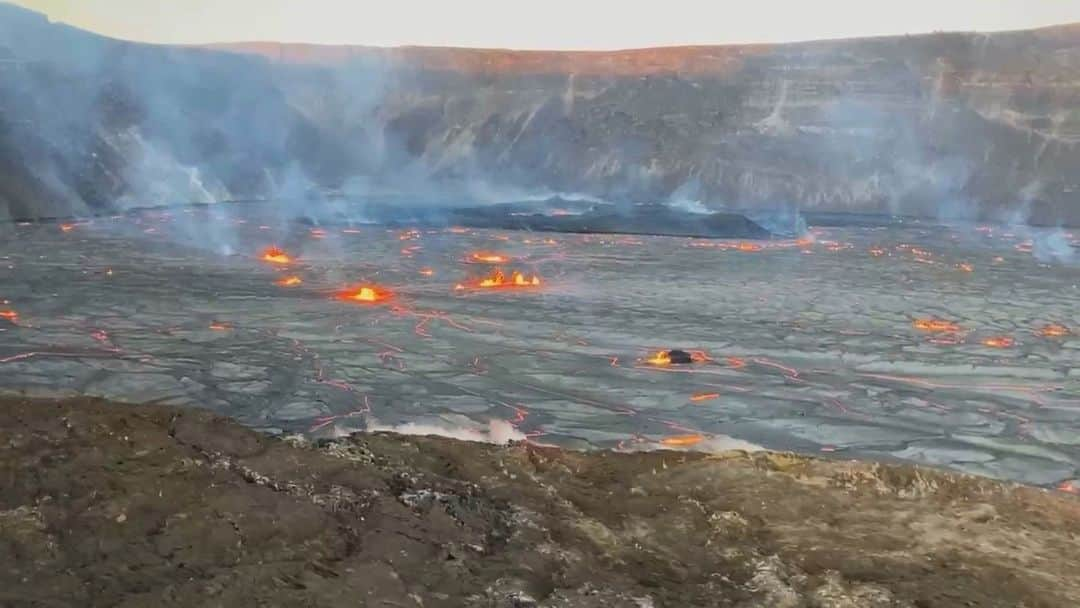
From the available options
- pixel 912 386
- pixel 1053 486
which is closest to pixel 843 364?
pixel 912 386

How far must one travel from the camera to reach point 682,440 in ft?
19.0

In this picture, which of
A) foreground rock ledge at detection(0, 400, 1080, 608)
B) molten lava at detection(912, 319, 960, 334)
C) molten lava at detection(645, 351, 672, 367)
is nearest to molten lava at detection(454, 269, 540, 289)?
molten lava at detection(645, 351, 672, 367)

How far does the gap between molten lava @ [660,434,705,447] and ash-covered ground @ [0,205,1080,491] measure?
20 mm

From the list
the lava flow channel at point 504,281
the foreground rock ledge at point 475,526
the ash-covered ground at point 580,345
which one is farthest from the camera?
the lava flow channel at point 504,281

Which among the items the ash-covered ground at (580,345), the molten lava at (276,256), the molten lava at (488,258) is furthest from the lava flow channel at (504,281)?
the molten lava at (276,256)

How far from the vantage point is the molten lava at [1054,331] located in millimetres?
9547

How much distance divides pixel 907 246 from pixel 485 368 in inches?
538

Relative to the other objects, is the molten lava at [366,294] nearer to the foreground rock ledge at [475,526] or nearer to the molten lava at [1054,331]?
the foreground rock ledge at [475,526]

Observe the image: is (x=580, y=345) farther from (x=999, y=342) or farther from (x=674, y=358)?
(x=999, y=342)

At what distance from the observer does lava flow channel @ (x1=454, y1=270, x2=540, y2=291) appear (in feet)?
39.1

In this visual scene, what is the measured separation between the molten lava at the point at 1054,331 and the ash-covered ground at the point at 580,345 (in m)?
0.03

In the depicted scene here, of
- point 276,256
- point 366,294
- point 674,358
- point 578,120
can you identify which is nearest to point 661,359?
point 674,358

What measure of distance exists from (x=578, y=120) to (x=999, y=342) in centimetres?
2694

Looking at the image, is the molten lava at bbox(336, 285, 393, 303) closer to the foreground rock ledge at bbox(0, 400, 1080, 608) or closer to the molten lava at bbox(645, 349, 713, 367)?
the molten lava at bbox(645, 349, 713, 367)
